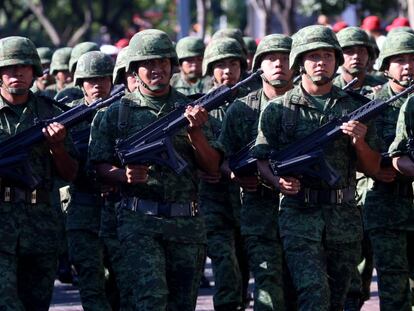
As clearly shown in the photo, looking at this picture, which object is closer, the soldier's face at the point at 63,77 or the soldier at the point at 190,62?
the soldier at the point at 190,62

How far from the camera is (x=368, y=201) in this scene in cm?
1176

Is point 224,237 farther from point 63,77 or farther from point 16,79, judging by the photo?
point 63,77

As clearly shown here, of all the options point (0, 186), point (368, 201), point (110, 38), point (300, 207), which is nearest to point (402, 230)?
point (368, 201)

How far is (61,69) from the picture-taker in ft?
57.6

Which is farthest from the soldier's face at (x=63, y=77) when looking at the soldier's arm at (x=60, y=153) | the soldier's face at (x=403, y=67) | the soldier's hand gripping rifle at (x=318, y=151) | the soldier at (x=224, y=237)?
the soldier's hand gripping rifle at (x=318, y=151)

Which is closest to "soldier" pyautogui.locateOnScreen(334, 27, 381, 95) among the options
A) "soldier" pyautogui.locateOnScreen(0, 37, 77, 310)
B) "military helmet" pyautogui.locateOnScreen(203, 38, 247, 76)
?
"military helmet" pyautogui.locateOnScreen(203, 38, 247, 76)

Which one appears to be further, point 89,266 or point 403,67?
point 89,266

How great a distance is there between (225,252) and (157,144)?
2459 mm

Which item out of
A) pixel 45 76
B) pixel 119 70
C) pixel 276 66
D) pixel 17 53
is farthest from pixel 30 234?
pixel 45 76

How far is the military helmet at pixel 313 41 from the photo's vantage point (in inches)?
424

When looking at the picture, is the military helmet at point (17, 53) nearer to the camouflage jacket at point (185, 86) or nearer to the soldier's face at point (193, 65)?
the camouflage jacket at point (185, 86)

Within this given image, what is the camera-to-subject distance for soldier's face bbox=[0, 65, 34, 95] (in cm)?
1076

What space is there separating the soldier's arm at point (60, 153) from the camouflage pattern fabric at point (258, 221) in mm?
1160

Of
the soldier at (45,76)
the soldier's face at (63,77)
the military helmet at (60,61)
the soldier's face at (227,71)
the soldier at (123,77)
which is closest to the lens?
the soldier at (123,77)
